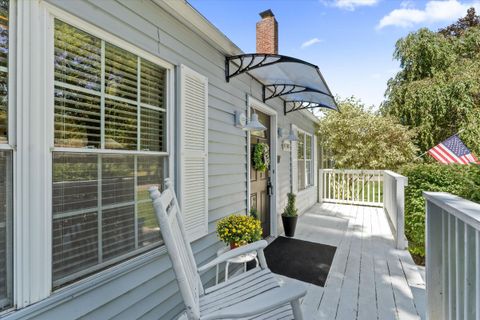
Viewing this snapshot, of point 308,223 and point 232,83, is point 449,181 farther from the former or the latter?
point 232,83

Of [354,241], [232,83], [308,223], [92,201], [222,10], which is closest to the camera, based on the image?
[92,201]

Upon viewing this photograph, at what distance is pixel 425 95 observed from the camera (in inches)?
332

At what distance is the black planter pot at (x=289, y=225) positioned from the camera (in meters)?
4.24

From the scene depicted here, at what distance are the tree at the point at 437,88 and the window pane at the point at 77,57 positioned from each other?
981 cm

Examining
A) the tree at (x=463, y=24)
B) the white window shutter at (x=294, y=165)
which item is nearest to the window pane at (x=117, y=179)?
the white window shutter at (x=294, y=165)

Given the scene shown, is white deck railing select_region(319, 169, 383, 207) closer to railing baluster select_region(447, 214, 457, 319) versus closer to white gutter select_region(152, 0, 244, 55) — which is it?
white gutter select_region(152, 0, 244, 55)

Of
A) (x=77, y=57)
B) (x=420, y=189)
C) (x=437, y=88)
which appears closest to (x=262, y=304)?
(x=77, y=57)

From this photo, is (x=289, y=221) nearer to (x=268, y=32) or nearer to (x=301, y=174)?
(x=301, y=174)

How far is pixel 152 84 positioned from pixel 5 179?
44.5 inches

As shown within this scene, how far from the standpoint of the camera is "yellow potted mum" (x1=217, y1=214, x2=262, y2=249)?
7.62 ft

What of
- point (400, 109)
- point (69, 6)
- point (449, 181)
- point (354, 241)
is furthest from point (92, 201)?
point (400, 109)

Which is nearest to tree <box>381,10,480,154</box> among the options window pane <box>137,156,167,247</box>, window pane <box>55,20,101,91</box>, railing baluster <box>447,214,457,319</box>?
railing baluster <box>447,214,457,319</box>

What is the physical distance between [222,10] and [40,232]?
15.6 ft

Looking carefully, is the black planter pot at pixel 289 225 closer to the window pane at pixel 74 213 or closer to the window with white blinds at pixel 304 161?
the window with white blinds at pixel 304 161
